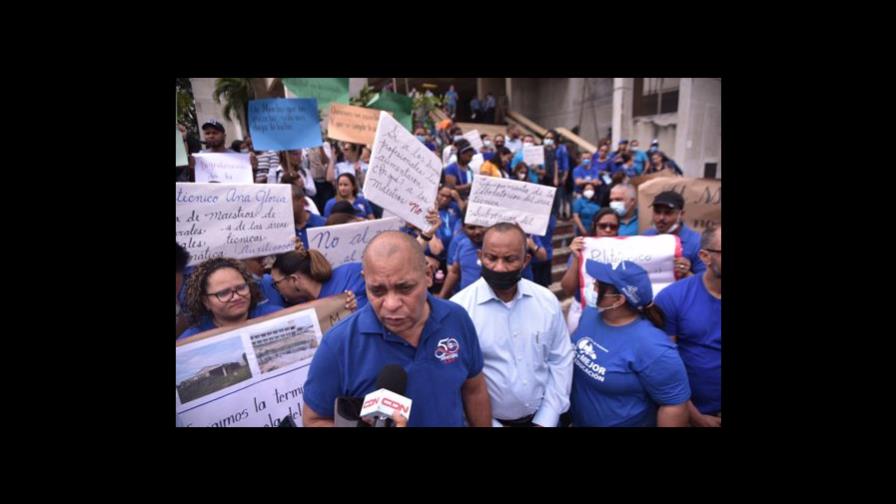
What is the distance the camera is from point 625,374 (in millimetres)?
2176

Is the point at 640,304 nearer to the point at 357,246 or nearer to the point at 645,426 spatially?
the point at 645,426

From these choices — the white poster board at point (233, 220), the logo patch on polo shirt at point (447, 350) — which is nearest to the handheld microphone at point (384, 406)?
the logo patch on polo shirt at point (447, 350)

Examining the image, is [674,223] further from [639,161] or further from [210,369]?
[639,161]

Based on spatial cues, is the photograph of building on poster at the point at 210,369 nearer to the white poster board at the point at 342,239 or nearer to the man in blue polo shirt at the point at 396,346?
the man in blue polo shirt at the point at 396,346

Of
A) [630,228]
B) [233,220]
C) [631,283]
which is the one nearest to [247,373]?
[233,220]

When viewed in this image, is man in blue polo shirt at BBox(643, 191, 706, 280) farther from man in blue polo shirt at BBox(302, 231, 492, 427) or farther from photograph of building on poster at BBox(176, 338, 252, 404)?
photograph of building on poster at BBox(176, 338, 252, 404)

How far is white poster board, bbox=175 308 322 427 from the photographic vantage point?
7.25 feet

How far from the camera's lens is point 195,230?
2844 millimetres

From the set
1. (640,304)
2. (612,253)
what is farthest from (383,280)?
(612,253)

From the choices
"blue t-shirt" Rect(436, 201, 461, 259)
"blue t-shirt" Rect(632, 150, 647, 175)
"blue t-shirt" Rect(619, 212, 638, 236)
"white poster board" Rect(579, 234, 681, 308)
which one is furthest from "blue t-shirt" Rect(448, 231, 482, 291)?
"blue t-shirt" Rect(632, 150, 647, 175)

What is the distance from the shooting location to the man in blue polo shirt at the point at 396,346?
5.74ft

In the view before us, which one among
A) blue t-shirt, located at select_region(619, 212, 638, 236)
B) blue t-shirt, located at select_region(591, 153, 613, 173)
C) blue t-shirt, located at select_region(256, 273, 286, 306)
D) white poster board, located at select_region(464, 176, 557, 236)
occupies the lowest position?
blue t-shirt, located at select_region(256, 273, 286, 306)

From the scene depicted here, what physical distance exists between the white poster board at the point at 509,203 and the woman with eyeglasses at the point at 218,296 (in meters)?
2.06

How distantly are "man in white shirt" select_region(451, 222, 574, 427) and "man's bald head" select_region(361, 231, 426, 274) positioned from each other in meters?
0.78
